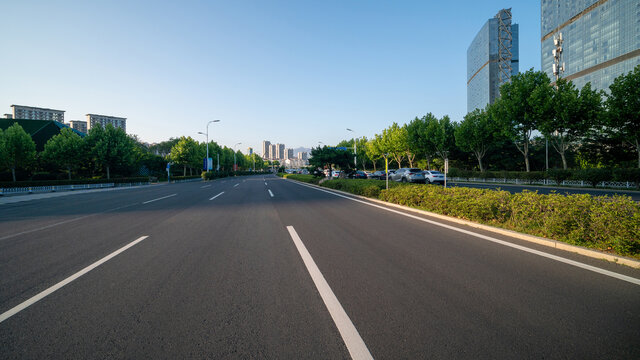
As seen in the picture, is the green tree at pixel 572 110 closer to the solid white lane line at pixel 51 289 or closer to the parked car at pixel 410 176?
the parked car at pixel 410 176

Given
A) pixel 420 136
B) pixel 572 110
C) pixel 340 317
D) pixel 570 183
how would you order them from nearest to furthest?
pixel 340 317, pixel 570 183, pixel 572 110, pixel 420 136

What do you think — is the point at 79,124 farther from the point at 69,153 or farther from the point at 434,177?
the point at 434,177

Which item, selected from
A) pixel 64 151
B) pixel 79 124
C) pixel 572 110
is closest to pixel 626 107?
pixel 572 110

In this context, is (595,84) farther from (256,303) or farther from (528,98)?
(256,303)

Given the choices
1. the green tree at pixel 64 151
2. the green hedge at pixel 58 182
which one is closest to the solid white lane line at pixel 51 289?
the green hedge at pixel 58 182

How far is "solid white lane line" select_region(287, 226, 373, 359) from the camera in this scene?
2.20 metres

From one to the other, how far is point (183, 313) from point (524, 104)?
34.4 m

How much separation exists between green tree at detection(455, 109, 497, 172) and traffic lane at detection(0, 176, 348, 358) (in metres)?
37.8

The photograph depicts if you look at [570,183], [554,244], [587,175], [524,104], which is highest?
[524,104]

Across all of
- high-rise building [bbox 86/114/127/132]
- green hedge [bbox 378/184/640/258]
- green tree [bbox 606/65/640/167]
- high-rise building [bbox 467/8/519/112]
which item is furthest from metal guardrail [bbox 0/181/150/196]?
high-rise building [bbox 86/114/127/132]

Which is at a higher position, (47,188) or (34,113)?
(34,113)

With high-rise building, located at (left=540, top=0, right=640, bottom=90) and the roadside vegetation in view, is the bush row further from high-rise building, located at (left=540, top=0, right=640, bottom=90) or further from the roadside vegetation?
high-rise building, located at (left=540, top=0, right=640, bottom=90)

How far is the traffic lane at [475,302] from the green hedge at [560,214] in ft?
4.30

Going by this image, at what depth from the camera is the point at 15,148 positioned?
28078mm
